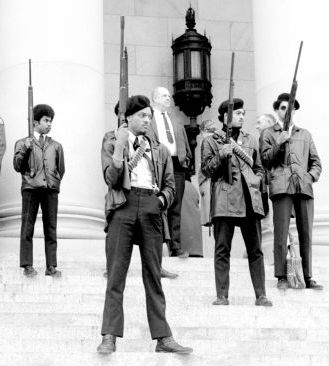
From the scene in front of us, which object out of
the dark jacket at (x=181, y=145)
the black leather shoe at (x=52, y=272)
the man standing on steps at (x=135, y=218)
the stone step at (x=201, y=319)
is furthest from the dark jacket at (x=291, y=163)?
the man standing on steps at (x=135, y=218)

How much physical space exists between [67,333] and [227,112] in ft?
11.3

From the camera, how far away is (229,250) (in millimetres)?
11531

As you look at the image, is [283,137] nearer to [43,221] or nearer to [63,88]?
[43,221]

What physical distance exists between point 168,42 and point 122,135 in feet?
34.6

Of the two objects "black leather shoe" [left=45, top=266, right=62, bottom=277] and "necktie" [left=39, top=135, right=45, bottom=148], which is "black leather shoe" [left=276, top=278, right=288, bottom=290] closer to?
"black leather shoe" [left=45, top=266, right=62, bottom=277]

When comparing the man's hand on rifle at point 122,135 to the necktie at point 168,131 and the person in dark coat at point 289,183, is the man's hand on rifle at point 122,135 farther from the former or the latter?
the necktie at point 168,131

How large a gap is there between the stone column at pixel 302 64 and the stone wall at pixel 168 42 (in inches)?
125

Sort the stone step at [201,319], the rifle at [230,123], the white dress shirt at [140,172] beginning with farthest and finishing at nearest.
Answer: the rifle at [230,123], the stone step at [201,319], the white dress shirt at [140,172]

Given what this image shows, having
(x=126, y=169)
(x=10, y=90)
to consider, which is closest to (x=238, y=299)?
(x=126, y=169)

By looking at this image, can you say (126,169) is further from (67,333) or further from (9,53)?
(9,53)

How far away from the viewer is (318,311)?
11117 millimetres

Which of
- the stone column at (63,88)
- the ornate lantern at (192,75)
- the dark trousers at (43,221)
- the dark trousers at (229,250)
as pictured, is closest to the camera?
the dark trousers at (229,250)

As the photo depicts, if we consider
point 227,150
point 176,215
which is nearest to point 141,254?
point 227,150

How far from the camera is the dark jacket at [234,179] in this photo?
11.6 metres
